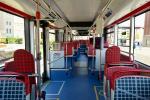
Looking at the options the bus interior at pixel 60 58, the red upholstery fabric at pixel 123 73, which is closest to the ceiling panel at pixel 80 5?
the bus interior at pixel 60 58

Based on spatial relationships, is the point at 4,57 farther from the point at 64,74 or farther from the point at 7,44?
the point at 64,74

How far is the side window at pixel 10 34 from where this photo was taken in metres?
4.18

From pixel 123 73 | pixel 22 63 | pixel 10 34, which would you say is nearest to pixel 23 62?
pixel 22 63

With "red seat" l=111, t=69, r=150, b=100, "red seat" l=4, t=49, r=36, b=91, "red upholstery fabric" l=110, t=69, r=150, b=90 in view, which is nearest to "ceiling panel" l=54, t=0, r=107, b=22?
"red seat" l=4, t=49, r=36, b=91

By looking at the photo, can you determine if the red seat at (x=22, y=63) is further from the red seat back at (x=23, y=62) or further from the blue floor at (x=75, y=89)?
the blue floor at (x=75, y=89)

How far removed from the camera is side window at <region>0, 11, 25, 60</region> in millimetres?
4182

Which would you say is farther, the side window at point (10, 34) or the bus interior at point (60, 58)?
the side window at point (10, 34)

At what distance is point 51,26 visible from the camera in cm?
819

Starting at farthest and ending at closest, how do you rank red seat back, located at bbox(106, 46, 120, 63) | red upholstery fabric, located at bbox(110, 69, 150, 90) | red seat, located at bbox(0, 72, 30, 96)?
1. red seat back, located at bbox(106, 46, 120, 63)
2. red upholstery fabric, located at bbox(110, 69, 150, 90)
3. red seat, located at bbox(0, 72, 30, 96)

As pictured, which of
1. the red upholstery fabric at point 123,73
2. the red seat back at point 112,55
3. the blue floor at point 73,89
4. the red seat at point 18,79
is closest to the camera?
the red seat at point 18,79

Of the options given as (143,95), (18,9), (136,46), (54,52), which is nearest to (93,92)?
(136,46)

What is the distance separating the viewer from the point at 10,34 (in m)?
4.59

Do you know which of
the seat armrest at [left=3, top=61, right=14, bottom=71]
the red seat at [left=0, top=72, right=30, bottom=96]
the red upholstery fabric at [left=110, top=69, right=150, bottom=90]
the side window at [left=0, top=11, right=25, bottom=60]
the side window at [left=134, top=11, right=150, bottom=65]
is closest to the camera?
the red seat at [left=0, top=72, right=30, bottom=96]

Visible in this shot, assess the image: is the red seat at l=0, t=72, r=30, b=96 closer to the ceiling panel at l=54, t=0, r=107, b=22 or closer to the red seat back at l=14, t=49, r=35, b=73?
the red seat back at l=14, t=49, r=35, b=73
